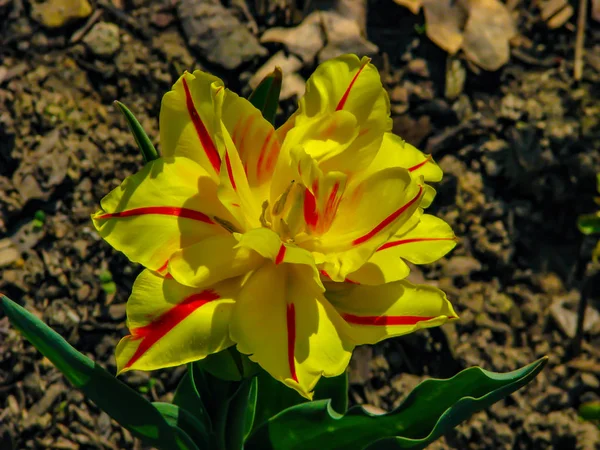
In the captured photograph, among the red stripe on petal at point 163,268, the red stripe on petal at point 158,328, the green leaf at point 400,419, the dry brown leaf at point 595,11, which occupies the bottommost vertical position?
the green leaf at point 400,419

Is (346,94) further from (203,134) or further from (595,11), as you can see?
(595,11)

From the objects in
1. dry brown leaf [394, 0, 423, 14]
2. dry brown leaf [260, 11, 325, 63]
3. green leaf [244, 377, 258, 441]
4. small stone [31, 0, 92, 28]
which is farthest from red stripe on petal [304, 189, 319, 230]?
dry brown leaf [394, 0, 423, 14]

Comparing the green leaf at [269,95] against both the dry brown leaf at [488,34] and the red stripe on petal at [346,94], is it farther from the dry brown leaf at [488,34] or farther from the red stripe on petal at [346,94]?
the dry brown leaf at [488,34]

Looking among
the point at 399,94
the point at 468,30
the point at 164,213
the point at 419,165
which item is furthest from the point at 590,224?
the point at 164,213

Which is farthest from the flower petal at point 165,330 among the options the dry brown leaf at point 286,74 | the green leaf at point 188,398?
the dry brown leaf at point 286,74

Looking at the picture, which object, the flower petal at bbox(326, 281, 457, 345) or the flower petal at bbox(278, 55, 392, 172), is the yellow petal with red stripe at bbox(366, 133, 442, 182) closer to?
the flower petal at bbox(278, 55, 392, 172)

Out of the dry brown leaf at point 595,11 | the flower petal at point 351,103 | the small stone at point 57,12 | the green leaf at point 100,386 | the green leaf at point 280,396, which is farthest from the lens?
the dry brown leaf at point 595,11
